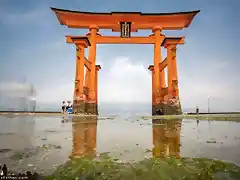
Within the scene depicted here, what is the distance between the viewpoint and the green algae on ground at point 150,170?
188cm

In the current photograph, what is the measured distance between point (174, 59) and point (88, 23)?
921 cm

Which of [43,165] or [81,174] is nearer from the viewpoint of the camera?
[81,174]

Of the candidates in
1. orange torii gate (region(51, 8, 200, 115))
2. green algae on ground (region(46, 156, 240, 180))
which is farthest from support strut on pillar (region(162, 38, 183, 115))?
green algae on ground (region(46, 156, 240, 180))

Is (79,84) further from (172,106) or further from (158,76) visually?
(172,106)

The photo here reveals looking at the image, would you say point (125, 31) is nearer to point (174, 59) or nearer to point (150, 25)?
point (150, 25)

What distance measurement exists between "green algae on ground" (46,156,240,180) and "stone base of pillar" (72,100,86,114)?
600 inches

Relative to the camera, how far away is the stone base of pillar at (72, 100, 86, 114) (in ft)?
56.5

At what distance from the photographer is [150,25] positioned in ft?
65.1

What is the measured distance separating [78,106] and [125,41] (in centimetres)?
818

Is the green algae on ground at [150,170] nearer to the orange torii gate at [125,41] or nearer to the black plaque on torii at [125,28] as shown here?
the orange torii gate at [125,41]

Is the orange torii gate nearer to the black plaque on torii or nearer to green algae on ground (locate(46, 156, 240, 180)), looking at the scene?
the black plaque on torii

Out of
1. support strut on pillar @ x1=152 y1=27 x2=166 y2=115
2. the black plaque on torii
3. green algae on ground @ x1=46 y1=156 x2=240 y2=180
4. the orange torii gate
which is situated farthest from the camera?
the black plaque on torii

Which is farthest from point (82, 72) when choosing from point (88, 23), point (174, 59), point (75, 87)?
point (174, 59)

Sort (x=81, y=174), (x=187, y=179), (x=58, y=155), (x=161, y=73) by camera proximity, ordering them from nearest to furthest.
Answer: (x=187, y=179) < (x=81, y=174) < (x=58, y=155) < (x=161, y=73)
